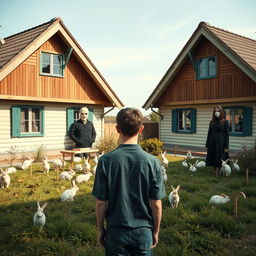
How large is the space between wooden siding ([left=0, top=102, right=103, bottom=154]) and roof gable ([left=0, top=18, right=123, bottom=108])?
1435 mm

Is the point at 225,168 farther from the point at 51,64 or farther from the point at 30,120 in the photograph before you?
the point at 51,64

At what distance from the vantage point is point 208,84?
47.9ft

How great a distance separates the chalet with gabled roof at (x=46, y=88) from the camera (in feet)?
37.6

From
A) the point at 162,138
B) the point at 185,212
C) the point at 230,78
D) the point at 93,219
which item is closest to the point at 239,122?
the point at 230,78

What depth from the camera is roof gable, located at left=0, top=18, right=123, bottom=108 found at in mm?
10907

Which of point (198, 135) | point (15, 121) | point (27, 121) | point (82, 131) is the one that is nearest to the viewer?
point (82, 131)

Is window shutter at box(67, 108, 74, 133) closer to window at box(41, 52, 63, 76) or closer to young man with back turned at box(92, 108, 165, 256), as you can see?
window at box(41, 52, 63, 76)

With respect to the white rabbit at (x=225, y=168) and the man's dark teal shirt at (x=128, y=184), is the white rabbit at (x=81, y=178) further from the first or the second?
the man's dark teal shirt at (x=128, y=184)

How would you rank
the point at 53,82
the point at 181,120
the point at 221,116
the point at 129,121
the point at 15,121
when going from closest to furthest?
the point at 129,121, the point at 221,116, the point at 15,121, the point at 53,82, the point at 181,120

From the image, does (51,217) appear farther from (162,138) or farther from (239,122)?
(162,138)

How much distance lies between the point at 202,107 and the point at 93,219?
39.3 feet

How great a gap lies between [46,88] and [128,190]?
11358 mm

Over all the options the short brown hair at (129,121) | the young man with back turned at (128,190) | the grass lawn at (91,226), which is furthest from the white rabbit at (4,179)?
the short brown hair at (129,121)

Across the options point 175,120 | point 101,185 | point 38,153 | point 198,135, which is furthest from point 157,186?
point 175,120
